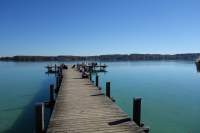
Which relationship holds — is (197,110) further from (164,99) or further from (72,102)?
(72,102)

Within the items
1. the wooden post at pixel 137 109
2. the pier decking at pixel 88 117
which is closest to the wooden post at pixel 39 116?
the pier decking at pixel 88 117

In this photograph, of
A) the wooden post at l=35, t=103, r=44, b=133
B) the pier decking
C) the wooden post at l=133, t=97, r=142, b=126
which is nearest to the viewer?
the pier decking

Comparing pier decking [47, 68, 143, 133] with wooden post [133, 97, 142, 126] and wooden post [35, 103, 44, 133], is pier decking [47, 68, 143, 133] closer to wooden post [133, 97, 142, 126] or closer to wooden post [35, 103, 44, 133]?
wooden post [35, 103, 44, 133]

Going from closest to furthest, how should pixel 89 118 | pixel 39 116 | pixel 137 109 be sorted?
pixel 39 116 < pixel 89 118 < pixel 137 109

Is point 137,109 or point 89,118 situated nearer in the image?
point 89,118

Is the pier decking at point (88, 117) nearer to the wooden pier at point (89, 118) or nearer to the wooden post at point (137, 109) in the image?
the wooden pier at point (89, 118)

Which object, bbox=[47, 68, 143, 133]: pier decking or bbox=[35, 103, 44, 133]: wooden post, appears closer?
bbox=[47, 68, 143, 133]: pier decking

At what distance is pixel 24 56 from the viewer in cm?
19875

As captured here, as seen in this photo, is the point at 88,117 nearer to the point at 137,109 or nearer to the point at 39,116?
the point at 39,116

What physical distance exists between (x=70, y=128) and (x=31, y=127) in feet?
21.2

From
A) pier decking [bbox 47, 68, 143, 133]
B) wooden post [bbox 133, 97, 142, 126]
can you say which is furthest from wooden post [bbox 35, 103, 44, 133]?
wooden post [bbox 133, 97, 142, 126]

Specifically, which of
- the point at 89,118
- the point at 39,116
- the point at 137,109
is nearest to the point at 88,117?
the point at 89,118

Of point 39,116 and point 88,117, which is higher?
point 39,116

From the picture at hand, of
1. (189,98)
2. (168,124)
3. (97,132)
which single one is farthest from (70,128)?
(189,98)
